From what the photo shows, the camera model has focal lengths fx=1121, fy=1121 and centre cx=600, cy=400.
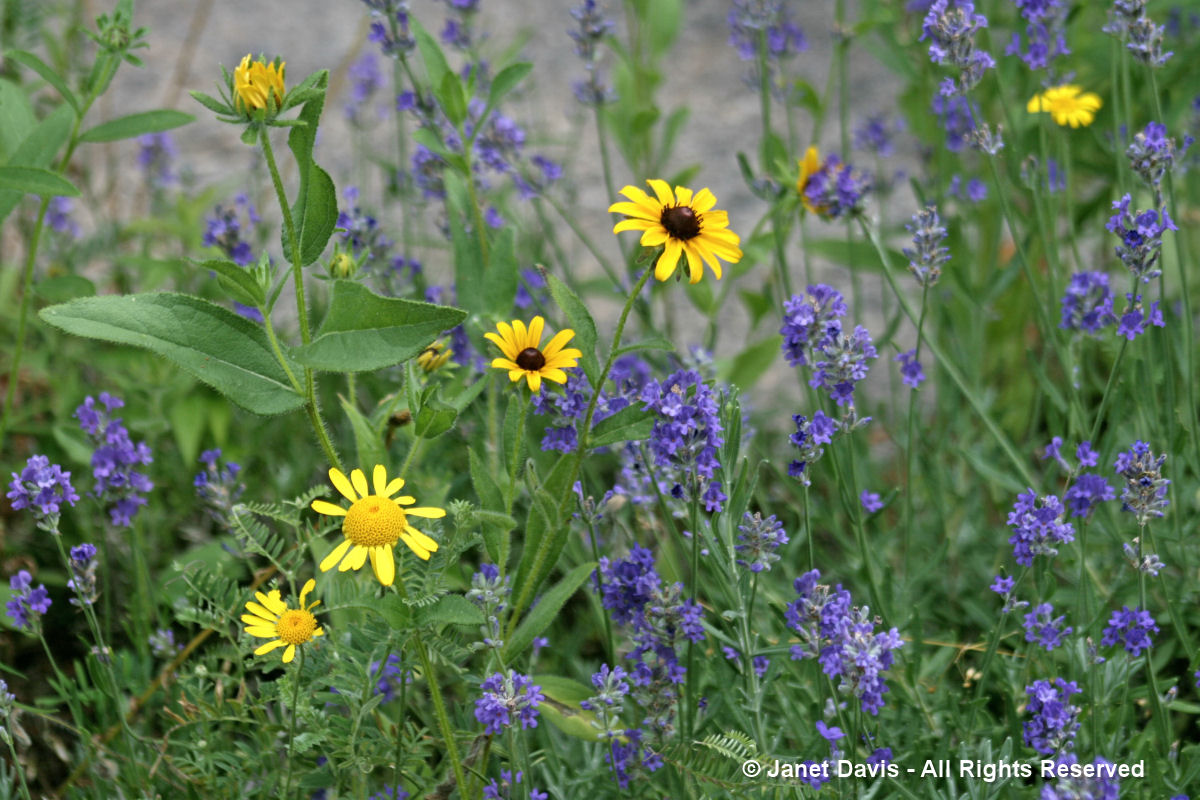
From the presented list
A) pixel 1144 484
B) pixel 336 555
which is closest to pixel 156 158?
pixel 336 555

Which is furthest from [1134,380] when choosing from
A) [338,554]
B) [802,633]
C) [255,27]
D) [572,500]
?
[255,27]

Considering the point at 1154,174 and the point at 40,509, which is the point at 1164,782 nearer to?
the point at 1154,174

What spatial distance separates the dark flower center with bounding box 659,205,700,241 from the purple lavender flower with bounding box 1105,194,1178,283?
0.63 m

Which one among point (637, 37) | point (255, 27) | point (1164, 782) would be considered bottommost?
point (1164, 782)

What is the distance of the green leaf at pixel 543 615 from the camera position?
1.58m

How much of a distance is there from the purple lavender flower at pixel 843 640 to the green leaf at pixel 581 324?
0.41 m

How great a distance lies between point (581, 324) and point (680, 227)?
0.21m

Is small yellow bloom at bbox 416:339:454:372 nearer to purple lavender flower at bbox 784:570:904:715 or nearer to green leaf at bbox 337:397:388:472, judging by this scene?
green leaf at bbox 337:397:388:472

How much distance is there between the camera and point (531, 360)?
151 cm

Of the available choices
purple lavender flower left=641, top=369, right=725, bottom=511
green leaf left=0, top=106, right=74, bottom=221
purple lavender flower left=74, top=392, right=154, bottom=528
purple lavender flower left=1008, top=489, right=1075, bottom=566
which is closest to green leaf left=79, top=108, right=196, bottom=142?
green leaf left=0, top=106, right=74, bottom=221

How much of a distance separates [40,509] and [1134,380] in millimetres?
A: 1852

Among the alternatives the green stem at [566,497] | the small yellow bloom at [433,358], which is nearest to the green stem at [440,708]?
the green stem at [566,497]

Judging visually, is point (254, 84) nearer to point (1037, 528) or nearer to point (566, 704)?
point (566, 704)

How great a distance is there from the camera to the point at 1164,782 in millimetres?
1543
